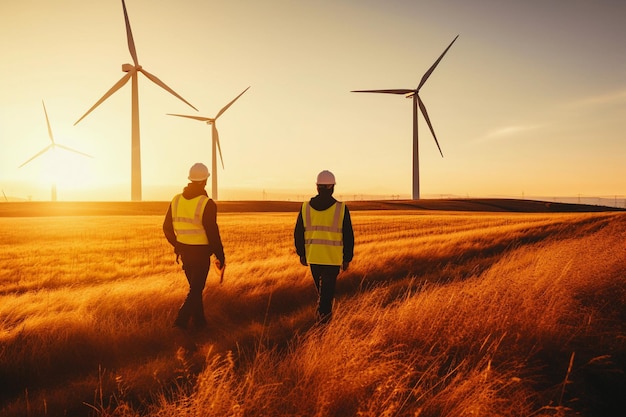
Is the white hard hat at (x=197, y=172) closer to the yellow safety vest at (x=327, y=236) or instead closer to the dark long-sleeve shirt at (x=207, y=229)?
the dark long-sleeve shirt at (x=207, y=229)

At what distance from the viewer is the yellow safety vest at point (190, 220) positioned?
655cm

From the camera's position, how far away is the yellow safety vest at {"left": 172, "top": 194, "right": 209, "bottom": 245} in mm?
6551

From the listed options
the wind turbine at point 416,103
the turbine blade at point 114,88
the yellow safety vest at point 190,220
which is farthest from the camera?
the wind turbine at point 416,103

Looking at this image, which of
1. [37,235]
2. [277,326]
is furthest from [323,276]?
[37,235]

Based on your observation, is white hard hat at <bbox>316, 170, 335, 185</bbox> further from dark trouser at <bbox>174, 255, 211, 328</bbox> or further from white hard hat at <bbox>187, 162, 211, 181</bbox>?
dark trouser at <bbox>174, 255, 211, 328</bbox>

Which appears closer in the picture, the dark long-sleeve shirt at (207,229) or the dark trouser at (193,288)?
the dark long-sleeve shirt at (207,229)

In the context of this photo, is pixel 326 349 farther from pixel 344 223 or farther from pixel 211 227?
pixel 211 227

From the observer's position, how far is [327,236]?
6352mm

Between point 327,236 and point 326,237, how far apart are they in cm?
2

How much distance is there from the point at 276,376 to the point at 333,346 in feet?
2.90

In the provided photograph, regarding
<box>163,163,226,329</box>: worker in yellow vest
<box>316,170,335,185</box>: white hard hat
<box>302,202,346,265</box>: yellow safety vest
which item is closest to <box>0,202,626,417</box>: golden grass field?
<box>163,163,226,329</box>: worker in yellow vest

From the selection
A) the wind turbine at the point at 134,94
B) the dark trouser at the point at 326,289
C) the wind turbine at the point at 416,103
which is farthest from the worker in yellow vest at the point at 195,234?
the wind turbine at the point at 416,103

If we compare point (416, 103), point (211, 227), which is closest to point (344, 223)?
point (211, 227)

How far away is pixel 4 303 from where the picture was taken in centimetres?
750
